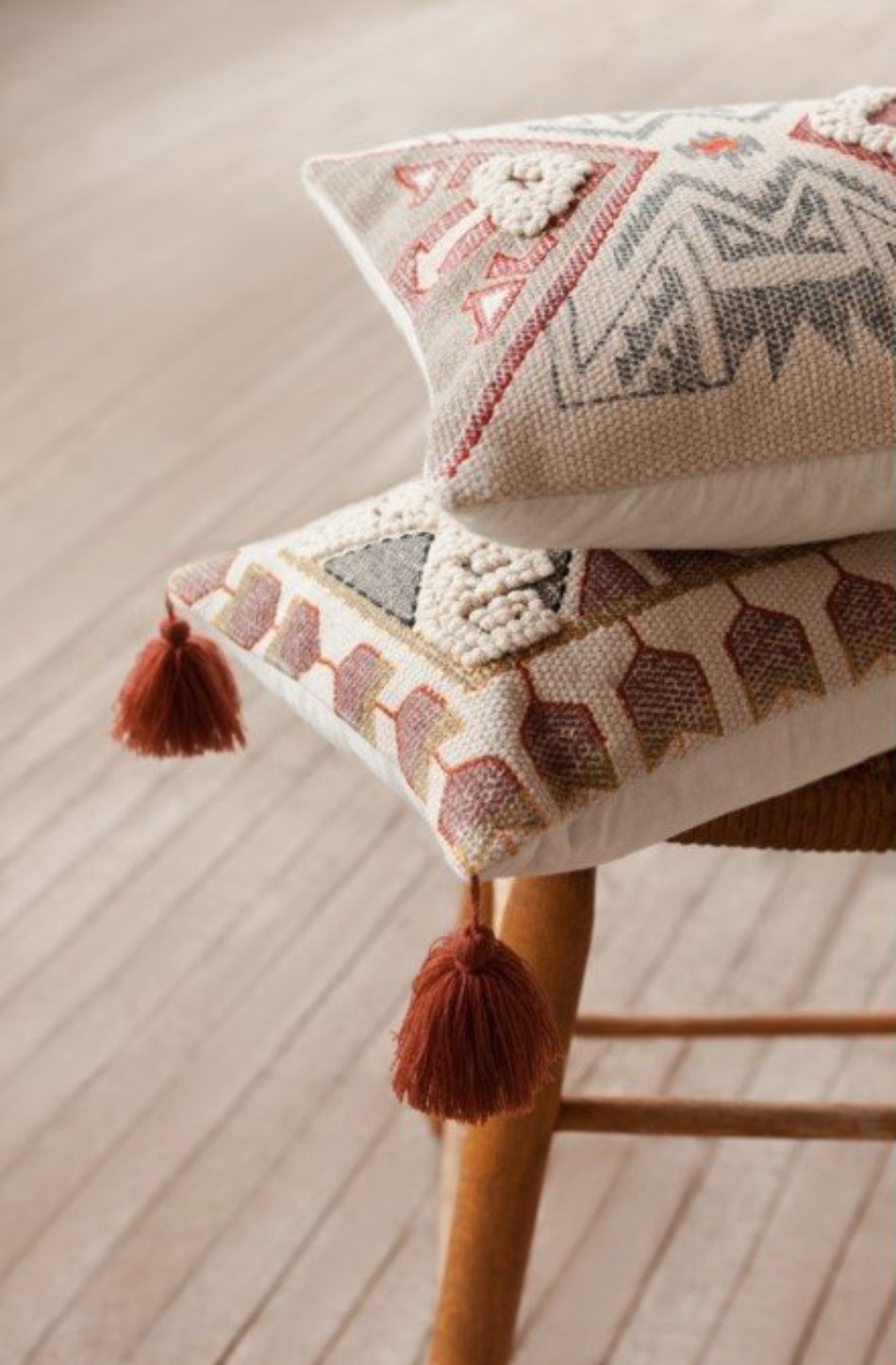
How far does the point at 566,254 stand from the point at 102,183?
6.66 ft

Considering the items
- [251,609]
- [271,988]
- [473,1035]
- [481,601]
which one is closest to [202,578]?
[251,609]

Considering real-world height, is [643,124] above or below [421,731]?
above

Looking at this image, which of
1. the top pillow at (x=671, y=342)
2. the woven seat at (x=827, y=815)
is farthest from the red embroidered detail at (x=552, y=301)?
the woven seat at (x=827, y=815)

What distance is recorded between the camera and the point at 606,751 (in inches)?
29.4

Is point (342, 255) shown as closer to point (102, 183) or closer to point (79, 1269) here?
point (102, 183)

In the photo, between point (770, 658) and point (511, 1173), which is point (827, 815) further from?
point (511, 1173)

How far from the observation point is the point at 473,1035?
0.75 m

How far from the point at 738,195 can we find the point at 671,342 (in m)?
0.08

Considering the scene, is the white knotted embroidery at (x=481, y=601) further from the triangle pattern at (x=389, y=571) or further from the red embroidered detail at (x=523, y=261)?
the red embroidered detail at (x=523, y=261)

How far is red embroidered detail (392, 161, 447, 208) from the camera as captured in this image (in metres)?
0.82

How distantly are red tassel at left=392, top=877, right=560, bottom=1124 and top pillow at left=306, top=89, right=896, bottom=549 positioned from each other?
0.16 metres

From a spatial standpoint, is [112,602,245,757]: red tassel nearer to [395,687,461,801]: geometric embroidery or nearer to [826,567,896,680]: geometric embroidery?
[395,687,461,801]: geometric embroidery

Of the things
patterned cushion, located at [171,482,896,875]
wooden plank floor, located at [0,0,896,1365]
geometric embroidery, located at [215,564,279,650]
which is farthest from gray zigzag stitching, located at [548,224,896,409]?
wooden plank floor, located at [0,0,896,1365]

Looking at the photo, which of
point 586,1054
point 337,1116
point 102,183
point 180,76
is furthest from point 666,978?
point 180,76
